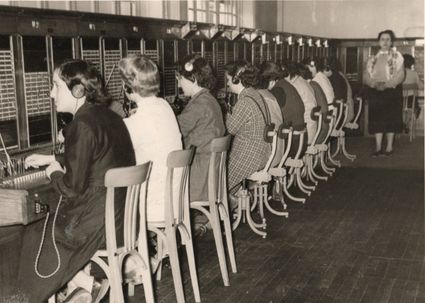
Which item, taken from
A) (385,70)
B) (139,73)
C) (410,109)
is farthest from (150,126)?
(410,109)

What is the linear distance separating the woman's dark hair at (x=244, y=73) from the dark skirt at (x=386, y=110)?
3811 mm

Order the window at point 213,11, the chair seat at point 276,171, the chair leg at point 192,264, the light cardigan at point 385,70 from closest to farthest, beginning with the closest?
the chair leg at point 192,264 < the chair seat at point 276,171 < the window at point 213,11 < the light cardigan at point 385,70

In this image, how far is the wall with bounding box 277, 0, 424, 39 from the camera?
34.3ft

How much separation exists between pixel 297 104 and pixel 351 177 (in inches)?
55.5

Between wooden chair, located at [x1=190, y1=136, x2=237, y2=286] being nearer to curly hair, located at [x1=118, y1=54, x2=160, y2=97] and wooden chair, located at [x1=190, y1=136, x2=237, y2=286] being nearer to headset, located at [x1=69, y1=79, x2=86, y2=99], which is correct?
curly hair, located at [x1=118, y1=54, x2=160, y2=97]

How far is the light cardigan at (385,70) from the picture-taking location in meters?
8.09

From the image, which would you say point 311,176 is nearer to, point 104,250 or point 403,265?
point 403,265

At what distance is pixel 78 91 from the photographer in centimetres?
266

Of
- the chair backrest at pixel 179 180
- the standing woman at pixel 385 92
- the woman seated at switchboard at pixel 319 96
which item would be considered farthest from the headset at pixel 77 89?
the standing woman at pixel 385 92

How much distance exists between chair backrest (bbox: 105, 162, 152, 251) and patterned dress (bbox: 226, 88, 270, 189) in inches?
65.7

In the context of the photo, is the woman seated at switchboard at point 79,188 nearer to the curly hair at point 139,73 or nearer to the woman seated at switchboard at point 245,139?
the curly hair at point 139,73

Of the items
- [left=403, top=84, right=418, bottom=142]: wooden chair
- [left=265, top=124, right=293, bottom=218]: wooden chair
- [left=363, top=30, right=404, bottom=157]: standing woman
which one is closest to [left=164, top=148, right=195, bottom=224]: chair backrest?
[left=265, top=124, right=293, bottom=218]: wooden chair

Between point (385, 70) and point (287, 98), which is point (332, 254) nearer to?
point (287, 98)

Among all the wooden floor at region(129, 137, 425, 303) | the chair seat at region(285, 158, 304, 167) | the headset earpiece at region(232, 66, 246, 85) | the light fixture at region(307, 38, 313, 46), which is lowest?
the wooden floor at region(129, 137, 425, 303)
